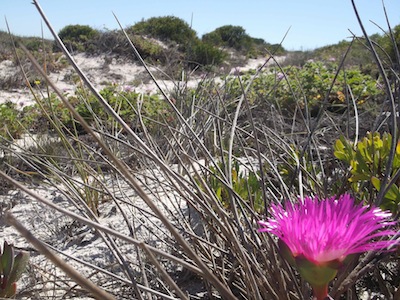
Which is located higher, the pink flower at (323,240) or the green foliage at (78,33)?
the green foliage at (78,33)

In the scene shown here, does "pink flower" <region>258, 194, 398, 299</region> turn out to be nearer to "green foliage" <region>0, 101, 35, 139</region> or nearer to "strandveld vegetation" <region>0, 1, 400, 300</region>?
"strandveld vegetation" <region>0, 1, 400, 300</region>

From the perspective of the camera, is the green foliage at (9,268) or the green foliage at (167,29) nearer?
the green foliage at (9,268)

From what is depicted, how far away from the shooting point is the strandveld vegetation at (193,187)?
0.59 metres

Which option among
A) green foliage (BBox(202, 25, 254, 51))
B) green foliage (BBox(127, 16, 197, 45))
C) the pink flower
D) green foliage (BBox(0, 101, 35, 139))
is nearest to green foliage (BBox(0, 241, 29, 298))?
the pink flower

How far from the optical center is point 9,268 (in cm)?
88

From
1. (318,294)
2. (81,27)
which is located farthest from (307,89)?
(81,27)

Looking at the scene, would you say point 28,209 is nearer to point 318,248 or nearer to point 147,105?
point 318,248

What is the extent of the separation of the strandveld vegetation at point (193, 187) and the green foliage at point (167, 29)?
802 centimetres

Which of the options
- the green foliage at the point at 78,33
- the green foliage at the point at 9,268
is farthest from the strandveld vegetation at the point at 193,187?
the green foliage at the point at 78,33

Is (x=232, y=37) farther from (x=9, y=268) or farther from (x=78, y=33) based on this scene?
(x=9, y=268)

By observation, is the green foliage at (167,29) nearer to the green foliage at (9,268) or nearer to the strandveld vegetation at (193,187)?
the strandveld vegetation at (193,187)

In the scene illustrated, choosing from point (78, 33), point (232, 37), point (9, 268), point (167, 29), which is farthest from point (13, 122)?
point (232, 37)

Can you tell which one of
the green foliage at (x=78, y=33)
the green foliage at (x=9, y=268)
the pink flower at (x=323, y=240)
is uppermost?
the green foliage at (x=78, y=33)

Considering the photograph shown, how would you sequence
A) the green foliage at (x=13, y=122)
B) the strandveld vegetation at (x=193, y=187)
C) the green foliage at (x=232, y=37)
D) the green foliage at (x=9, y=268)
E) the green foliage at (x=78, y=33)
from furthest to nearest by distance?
the green foliage at (x=232, y=37), the green foliage at (x=78, y=33), the green foliage at (x=13, y=122), the green foliage at (x=9, y=268), the strandveld vegetation at (x=193, y=187)
